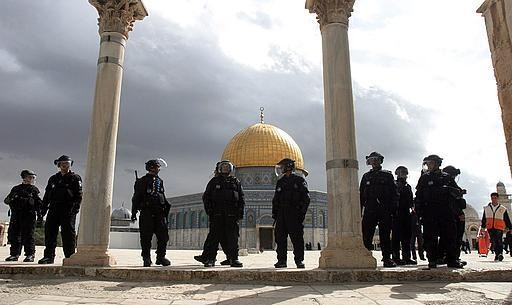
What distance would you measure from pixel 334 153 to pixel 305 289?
2.48 meters

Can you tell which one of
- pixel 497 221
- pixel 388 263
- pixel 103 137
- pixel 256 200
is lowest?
pixel 388 263

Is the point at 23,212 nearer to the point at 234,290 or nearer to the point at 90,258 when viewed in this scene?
the point at 90,258

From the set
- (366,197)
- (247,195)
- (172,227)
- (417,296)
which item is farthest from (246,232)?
(417,296)

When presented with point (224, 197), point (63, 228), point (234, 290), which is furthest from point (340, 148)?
point (63, 228)

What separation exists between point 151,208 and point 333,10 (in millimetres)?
4344

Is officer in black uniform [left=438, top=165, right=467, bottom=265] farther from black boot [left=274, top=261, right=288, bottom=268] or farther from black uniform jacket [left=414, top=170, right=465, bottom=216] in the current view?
black boot [left=274, top=261, right=288, bottom=268]

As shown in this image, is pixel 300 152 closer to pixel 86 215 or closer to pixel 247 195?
pixel 247 195

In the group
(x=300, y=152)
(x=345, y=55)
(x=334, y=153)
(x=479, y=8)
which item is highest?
(x=300, y=152)

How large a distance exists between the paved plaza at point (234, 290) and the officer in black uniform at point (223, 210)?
135 cm

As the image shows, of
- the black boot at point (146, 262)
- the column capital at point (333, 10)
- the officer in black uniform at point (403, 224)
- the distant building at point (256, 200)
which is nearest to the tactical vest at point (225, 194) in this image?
the black boot at point (146, 262)

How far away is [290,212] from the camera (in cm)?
654

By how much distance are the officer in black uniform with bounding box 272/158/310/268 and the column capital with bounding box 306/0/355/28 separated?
264 centimetres

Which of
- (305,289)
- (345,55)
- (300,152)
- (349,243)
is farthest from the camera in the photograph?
(300,152)

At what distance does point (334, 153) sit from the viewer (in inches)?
251
